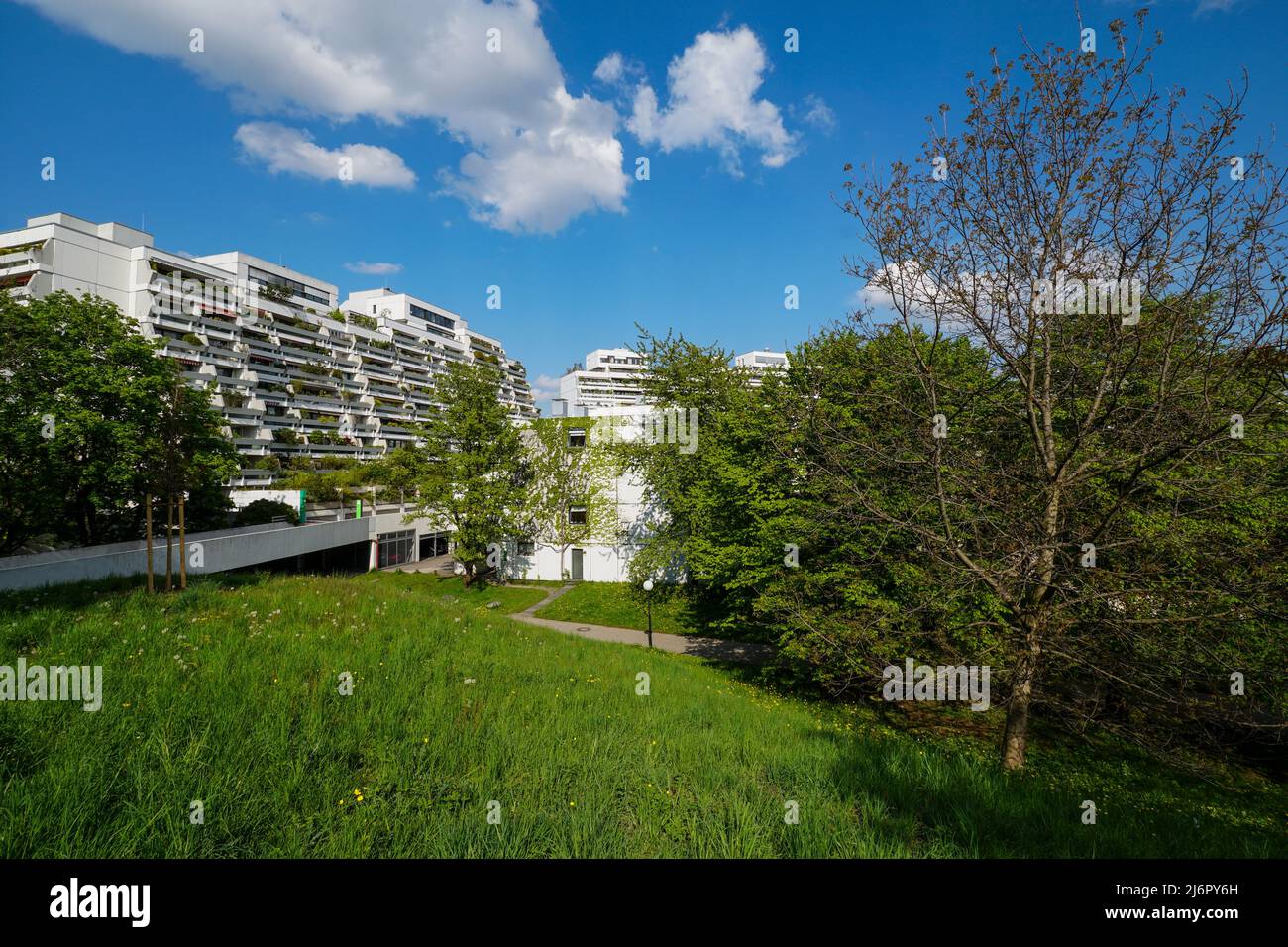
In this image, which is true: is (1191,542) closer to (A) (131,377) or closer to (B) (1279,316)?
(B) (1279,316)

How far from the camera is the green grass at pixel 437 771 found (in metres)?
3.21

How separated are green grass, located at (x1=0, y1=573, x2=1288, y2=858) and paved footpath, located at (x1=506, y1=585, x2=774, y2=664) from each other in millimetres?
12593

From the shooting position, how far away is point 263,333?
63.6 metres

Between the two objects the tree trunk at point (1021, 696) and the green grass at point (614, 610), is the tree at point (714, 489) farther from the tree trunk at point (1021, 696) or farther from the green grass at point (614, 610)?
the tree trunk at point (1021, 696)

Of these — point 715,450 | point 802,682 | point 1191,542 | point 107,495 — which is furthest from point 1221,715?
point 107,495

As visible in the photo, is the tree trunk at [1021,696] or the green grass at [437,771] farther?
the tree trunk at [1021,696]

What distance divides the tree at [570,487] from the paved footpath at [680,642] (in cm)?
851

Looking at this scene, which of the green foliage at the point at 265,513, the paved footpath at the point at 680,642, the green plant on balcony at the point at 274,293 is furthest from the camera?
the green plant on balcony at the point at 274,293

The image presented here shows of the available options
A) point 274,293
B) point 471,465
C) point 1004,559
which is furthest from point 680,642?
point 274,293

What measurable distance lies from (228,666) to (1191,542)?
13.4 metres

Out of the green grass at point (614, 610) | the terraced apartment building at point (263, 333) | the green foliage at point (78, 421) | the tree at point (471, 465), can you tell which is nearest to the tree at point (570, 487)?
the tree at point (471, 465)

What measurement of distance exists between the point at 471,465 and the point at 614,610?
1256cm

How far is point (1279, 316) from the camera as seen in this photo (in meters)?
5.32

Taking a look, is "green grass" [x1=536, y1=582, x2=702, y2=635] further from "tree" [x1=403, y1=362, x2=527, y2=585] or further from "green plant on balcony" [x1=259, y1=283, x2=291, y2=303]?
"green plant on balcony" [x1=259, y1=283, x2=291, y2=303]
